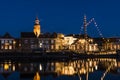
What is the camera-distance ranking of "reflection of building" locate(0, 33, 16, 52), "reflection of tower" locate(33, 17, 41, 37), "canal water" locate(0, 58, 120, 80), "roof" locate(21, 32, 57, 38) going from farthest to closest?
"reflection of tower" locate(33, 17, 41, 37) < "roof" locate(21, 32, 57, 38) < "reflection of building" locate(0, 33, 16, 52) < "canal water" locate(0, 58, 120, 80)

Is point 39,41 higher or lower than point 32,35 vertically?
lower

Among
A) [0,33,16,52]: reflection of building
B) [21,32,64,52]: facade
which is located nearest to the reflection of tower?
[21,32,64,52]: facade

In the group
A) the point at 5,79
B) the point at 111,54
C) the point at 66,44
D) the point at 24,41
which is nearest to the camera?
the point at 5,79

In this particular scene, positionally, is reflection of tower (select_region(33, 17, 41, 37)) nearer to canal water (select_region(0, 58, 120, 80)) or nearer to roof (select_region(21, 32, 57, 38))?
roof (select_region(21, 32, 57, 38))

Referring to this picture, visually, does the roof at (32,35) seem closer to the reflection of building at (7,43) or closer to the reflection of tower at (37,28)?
the reflection of tower at (37,28)

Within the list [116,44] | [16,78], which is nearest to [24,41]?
[116,44]

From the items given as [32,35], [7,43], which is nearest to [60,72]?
[7,43]

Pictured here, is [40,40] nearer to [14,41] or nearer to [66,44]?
[14,41]

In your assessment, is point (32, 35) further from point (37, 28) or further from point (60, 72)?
point (60, 72)

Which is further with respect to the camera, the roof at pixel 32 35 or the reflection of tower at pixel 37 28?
the reflection of tower at pixel 37 28

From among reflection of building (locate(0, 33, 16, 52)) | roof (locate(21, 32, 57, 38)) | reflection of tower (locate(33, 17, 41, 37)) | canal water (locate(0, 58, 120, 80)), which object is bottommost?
canal water (locate(0, 58, 120, 80))

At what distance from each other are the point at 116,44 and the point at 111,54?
137 ft

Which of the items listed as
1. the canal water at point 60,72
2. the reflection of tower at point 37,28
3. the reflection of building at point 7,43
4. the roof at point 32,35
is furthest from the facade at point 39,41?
the canal water at point 60,72

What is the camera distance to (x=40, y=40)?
95562mm
